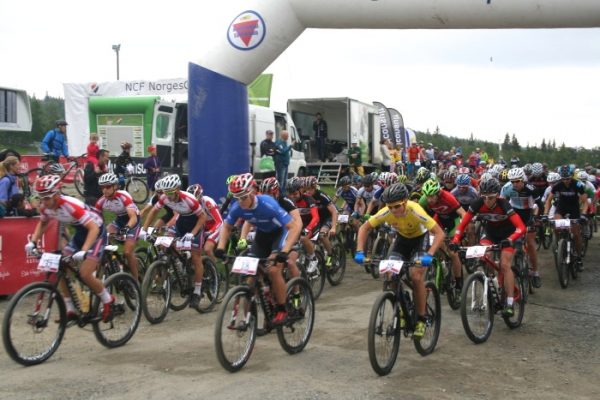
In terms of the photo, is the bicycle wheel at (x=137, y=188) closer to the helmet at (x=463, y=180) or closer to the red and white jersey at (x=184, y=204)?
the red and white jersey at (x=184, y=204)

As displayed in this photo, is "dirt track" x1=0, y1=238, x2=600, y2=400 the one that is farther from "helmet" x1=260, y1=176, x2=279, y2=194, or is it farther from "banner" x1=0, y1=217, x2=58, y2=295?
"banner" x1=0, y1=217, x2=58, y2=295

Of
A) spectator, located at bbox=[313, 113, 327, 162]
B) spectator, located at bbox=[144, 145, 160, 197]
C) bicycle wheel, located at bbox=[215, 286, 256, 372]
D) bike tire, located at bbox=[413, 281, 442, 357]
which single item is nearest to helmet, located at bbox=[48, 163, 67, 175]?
spectator, located at bbox=[144, 145, 160, 197]

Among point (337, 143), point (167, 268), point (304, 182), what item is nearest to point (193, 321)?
point (167, 268)

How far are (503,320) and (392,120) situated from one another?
2244 centimetres

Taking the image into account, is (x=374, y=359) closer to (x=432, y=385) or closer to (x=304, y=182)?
(x=432, y=385)

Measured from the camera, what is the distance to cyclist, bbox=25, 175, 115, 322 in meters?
7.97

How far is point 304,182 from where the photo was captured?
12305 mm

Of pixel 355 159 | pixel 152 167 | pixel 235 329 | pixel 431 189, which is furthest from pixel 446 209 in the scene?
pixel 355 159

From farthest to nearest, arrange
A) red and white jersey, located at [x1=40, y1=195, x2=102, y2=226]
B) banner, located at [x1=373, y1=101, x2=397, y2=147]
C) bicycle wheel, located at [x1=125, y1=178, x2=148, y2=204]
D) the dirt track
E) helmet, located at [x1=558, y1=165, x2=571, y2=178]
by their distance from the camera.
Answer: banner, located at [x1=373, y1=101, x2=397, y2=147], bicycle wheel, located at [x1=125, y1=178, x2=148, y2=204], helmet, located at [x1=558, y1=165, x2=571, y2=178], red and white jersey, located at [x1=40, y1=195, x2=102, y2=226], the dirt track

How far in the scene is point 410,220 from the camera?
319 inches

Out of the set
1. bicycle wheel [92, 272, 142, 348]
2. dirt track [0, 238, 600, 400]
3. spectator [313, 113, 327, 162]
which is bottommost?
dirt track [0, 238, 600, 400]

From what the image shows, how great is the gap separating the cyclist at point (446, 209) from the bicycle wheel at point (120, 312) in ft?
14.0

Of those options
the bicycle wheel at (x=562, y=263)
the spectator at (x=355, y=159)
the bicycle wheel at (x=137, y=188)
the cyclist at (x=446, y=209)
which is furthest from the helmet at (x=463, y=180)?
the spectator at (x=355, y=159)

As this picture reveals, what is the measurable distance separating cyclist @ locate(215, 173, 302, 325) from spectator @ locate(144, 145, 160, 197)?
11.6m
